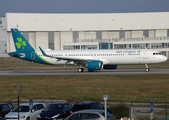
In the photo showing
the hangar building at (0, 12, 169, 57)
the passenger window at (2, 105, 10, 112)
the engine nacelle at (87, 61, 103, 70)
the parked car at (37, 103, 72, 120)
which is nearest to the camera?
the parked car at (37, 103, 72, 120)

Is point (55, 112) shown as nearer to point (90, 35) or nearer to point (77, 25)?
point (77, 25)

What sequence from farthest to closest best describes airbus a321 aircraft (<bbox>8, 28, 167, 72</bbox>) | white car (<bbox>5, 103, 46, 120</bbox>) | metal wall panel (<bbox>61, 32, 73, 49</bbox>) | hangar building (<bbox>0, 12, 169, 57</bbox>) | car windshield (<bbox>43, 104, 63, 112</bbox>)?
metal wall panel (<bbox>61, 32, 73, 49</bbox>) → hangar building (<bbox>0, 12, 169, 57</bbox>) → airbus a321 aircraft (<bbox>8, 28, 167, 72</bbox>) → car windshield (<bbox>43, 104, 63, 112</bbox>) → white car (<bbox>5, 103, 46, 120</bbox>)

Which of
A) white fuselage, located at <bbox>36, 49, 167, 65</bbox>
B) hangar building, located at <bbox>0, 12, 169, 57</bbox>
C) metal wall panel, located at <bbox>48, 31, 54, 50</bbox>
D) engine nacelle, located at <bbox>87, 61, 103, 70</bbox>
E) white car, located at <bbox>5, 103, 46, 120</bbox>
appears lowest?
white car, located at <bbox>5, 103, 46, 120</bbox>

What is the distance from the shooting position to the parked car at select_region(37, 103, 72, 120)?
1630 centimetres

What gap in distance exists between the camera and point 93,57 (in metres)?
51.0

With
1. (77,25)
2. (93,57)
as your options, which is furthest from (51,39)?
(93,57)

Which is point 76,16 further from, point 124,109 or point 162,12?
point 124,109

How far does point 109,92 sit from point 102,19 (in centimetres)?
8823

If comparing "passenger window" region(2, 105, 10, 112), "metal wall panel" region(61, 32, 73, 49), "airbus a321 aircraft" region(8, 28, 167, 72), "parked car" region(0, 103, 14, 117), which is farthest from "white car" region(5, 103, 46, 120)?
"metal wall panel" region(61, 32, 73, 49)

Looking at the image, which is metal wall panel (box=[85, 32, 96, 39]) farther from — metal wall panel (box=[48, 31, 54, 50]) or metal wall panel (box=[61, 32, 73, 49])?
metal wall panel (box=[48, 31, 54, 50])

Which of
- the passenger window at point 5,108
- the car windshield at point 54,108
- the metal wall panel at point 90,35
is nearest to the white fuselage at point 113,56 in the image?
the passenger window at point 5,108

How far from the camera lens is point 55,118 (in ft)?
53.5

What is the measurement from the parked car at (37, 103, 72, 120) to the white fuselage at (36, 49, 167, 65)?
31.8 meters

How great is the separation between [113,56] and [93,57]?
403 centimetres
